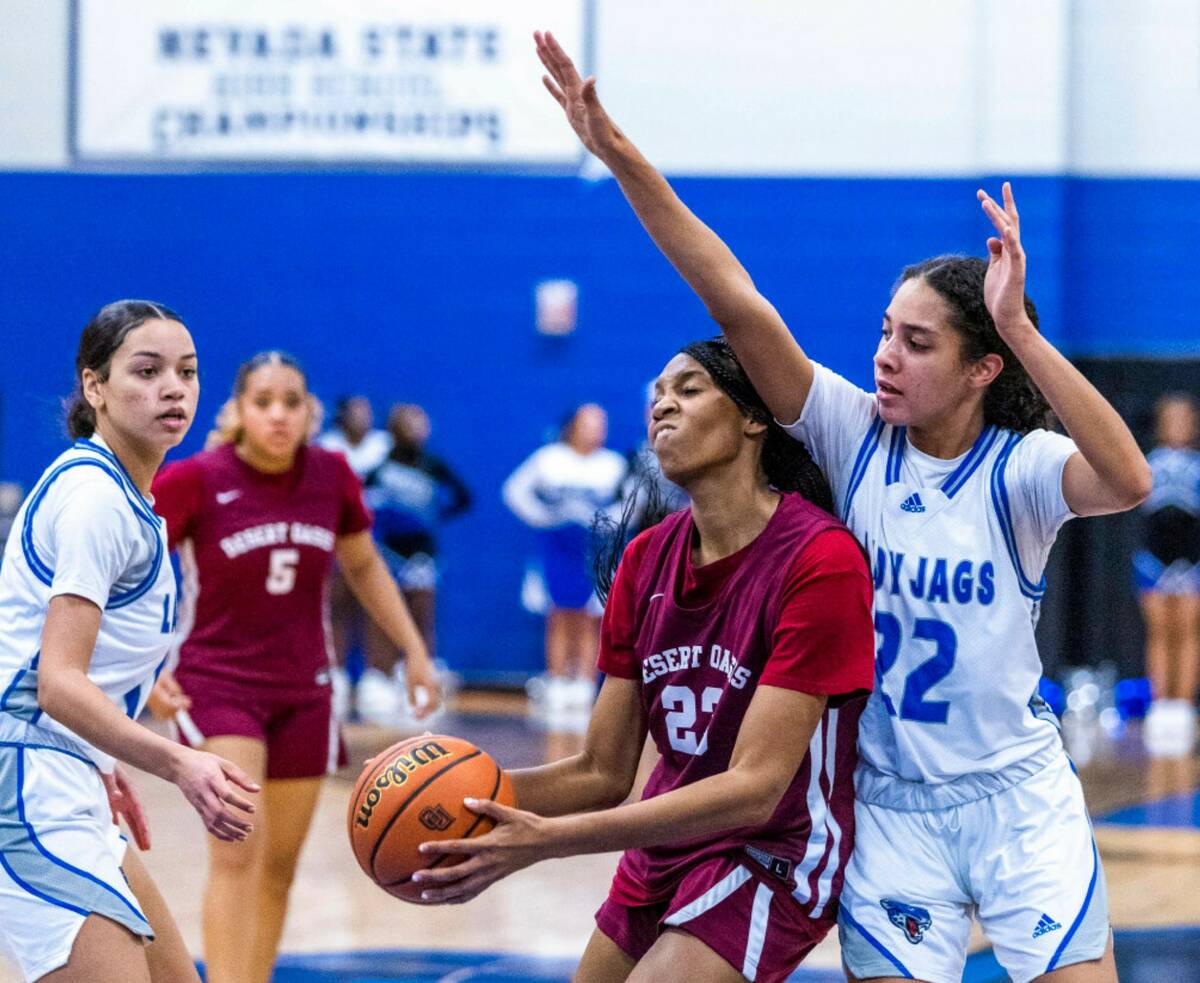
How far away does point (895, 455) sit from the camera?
10.3 ft

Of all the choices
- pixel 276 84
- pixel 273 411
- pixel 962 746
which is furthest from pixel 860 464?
pixel 276 84

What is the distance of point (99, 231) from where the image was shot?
39.9ft

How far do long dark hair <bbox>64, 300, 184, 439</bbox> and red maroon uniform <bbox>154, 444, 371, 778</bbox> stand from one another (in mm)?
1093

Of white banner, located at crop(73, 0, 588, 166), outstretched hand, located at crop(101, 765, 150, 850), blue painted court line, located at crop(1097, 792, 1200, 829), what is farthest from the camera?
white banner, located at crop(73, 0, 588, 166)

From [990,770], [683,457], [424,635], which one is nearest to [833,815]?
[990,770]

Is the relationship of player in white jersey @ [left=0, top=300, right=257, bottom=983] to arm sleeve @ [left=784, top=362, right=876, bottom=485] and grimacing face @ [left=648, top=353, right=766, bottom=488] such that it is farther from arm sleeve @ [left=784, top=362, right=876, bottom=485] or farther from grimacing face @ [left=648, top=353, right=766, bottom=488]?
arm sleeve @ [left=784, top=362, right=876, bottom=485]

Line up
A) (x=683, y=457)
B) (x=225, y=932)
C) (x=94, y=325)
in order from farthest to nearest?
(x=225, y=932) < (x=94, y=325) < (x=683, y=457)

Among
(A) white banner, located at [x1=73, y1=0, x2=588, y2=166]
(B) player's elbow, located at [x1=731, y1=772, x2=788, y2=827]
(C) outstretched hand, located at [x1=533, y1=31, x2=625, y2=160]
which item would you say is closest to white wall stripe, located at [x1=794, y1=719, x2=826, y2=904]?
(B) player's elbow, located at [x1=731, y1=772, x2=788, y2=827]

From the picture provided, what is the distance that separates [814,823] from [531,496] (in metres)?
7.99

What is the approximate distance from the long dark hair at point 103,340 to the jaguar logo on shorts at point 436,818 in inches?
42.7

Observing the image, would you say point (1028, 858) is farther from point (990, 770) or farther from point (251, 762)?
point (251, 762)

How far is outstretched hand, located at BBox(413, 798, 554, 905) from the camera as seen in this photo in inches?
102

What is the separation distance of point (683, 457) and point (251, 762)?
6.27ft

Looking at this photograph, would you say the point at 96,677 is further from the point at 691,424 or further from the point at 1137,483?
the point at 1137,483
